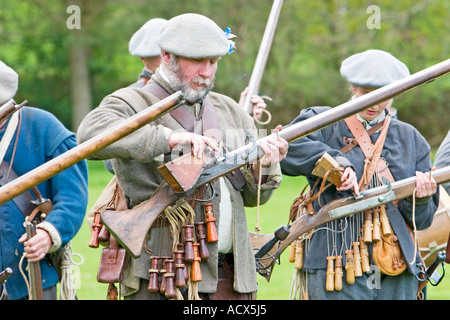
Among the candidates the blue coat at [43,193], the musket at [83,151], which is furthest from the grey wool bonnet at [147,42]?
the musket at [83,151]

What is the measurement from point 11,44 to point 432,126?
14.4 metres

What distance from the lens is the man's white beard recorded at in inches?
173

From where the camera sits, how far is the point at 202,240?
4438 millimetres

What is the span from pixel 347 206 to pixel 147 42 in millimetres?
2383

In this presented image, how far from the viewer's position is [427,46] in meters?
26.8

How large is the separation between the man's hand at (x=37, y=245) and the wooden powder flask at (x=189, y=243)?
104 cm

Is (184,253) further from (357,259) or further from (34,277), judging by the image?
(357,259)

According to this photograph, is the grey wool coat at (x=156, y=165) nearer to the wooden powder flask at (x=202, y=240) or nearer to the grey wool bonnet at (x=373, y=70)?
the wooden powder flask at (x=202, y=240)

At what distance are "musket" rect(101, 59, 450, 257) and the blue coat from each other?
90cm

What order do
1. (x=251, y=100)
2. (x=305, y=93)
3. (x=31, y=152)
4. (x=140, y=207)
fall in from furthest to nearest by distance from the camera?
(x=305, y=93) < (x=251, y=100) < (x=31, y=152) < (x=140, y=207)

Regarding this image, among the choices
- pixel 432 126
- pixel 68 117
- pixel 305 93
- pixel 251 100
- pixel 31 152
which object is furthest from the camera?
pixel 68 117

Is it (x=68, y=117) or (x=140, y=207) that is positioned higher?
(x=68, y=117)

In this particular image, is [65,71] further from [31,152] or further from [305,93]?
[31,152]

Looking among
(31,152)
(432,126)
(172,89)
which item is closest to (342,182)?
(172,89)
